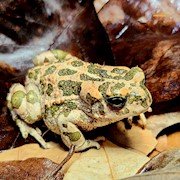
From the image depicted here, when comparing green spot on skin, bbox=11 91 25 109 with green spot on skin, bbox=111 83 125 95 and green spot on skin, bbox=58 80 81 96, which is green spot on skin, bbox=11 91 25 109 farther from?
green spot on skin, bbox=111 83 125 95

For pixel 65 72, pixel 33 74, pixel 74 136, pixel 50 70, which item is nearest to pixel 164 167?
pixel 74 136

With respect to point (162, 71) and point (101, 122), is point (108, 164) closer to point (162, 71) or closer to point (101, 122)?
point (101, 122)

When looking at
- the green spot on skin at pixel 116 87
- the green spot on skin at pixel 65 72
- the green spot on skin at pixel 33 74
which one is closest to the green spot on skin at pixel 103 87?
the green spot on skin at pixel 116 87

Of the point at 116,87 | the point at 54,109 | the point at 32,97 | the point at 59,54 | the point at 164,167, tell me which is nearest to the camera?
the point at 164,167

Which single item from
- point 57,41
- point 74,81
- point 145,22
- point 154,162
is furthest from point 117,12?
point 154,162

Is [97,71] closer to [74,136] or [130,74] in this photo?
[130,74]

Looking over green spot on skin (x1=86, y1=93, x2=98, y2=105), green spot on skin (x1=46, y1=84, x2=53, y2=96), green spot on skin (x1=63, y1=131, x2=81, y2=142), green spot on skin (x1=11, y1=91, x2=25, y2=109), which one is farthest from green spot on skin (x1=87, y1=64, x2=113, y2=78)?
green spot on skin (x1=11, y1=91, x2=25, y2=109)
